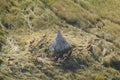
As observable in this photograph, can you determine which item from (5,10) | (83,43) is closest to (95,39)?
(83,43)

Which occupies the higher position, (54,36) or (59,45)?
(54,36)

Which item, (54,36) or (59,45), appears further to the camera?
(54,36)

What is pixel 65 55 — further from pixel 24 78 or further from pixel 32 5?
pixel 32 5

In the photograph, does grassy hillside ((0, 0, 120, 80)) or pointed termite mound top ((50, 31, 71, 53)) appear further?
pointed termite mound top ((50, 31, 71, 53))

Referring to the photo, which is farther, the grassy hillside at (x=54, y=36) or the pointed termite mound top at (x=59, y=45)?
the pointed termite mound top at (x=59, y=45)
